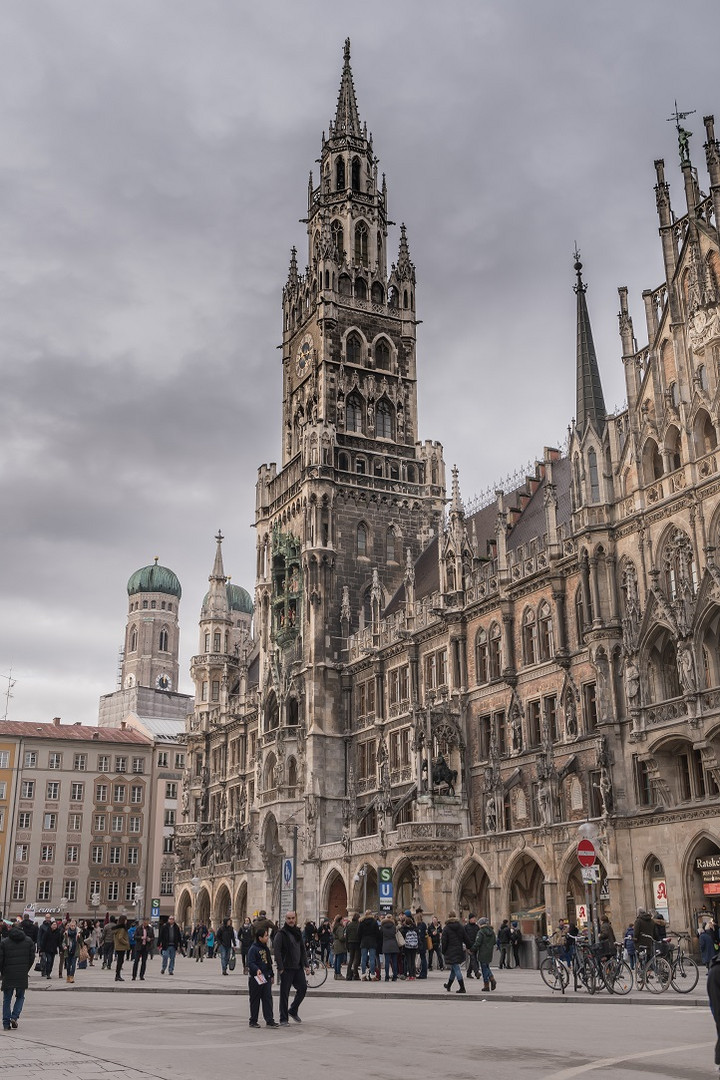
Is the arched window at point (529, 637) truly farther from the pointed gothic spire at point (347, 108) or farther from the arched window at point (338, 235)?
the pointed gothic spire at point (347, 108)

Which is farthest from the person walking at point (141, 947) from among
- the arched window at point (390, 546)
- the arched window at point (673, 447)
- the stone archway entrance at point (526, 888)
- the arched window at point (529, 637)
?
the arched window at point (390, 546)

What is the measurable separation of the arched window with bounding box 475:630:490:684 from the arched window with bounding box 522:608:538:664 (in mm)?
2648

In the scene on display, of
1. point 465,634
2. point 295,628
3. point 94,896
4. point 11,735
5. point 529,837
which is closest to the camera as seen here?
point 529,837

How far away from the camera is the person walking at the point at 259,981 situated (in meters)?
15.7

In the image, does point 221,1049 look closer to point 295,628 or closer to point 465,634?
point 465,634

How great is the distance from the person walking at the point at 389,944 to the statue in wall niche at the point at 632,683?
12127 millimetres

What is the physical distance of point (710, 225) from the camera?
122 ft

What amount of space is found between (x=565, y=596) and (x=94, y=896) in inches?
1930

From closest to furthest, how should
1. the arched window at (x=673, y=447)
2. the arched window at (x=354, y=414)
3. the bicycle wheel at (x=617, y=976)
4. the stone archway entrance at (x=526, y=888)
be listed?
the bicycle wheel at (x=617, y=976) < the arched window at (x=673, y=447) < the stone archway entrance at (x=526, y=888) < the arched window at (x=354, y=414)

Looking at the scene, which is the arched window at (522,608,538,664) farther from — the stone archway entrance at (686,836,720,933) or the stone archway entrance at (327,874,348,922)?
the stone archway entrance at (327,874,348,922)

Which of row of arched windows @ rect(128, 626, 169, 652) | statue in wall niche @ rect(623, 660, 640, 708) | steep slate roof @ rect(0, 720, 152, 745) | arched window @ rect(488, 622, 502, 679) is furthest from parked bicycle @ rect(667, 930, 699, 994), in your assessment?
row of arched windows @ rect(128, 626, 169, 652)

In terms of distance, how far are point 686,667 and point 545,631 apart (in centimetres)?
961

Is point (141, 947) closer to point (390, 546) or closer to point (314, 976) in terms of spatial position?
point (314, 976)

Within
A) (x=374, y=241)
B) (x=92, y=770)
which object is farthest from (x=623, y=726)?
(x=92, y=770)
